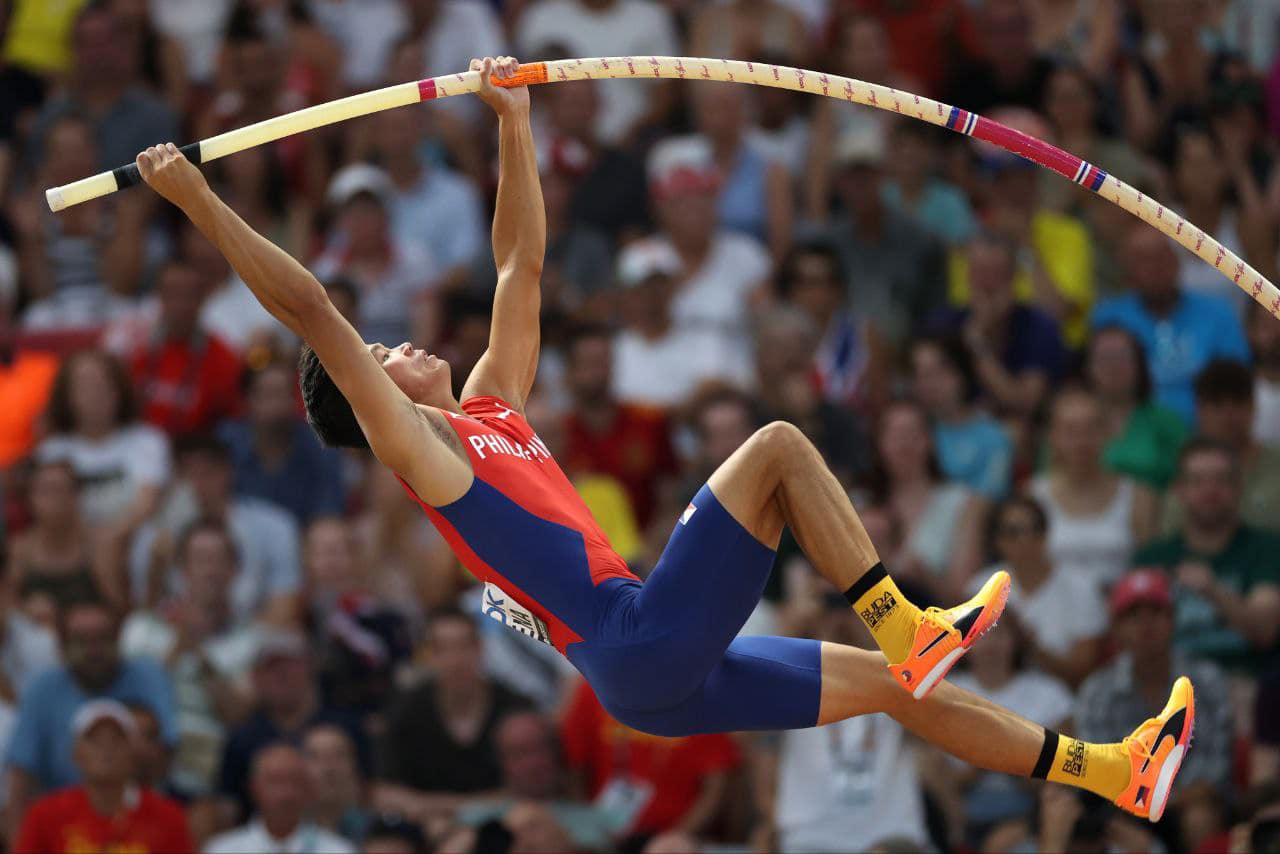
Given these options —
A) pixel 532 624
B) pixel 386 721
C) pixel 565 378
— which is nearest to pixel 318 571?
pixel 386 721

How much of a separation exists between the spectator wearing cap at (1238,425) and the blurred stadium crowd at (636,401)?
21 millimetres

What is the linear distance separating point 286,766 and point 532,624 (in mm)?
3553

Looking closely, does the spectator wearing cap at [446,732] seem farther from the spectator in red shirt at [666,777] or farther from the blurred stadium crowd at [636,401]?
the spectator in red shirt at [666,777]

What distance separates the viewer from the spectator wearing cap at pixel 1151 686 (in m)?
10.9

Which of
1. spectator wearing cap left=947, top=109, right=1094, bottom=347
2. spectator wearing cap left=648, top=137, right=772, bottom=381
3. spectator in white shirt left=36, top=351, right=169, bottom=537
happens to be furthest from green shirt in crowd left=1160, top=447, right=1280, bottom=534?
spectator in white shirt left=36, top=351, right=169, bottom=537

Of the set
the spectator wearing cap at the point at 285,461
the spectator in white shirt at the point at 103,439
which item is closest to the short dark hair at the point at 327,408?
the spectator wearing cap at the point at 285,461

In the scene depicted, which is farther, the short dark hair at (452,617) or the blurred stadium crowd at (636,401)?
the short dark hair at (452,617)

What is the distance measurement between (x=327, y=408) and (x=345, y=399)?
0.14 m

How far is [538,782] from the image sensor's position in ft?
37.2

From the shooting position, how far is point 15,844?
11.4m

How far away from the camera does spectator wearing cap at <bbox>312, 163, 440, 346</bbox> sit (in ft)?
46.0

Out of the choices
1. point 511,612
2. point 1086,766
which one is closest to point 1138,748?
point 1086,766

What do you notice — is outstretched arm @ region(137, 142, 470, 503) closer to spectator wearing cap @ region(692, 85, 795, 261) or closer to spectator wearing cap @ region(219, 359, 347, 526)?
spectator wearing cap @ region(219, 359, 347, 526)

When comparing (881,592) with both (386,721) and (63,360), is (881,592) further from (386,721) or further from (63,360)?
(63,360)
